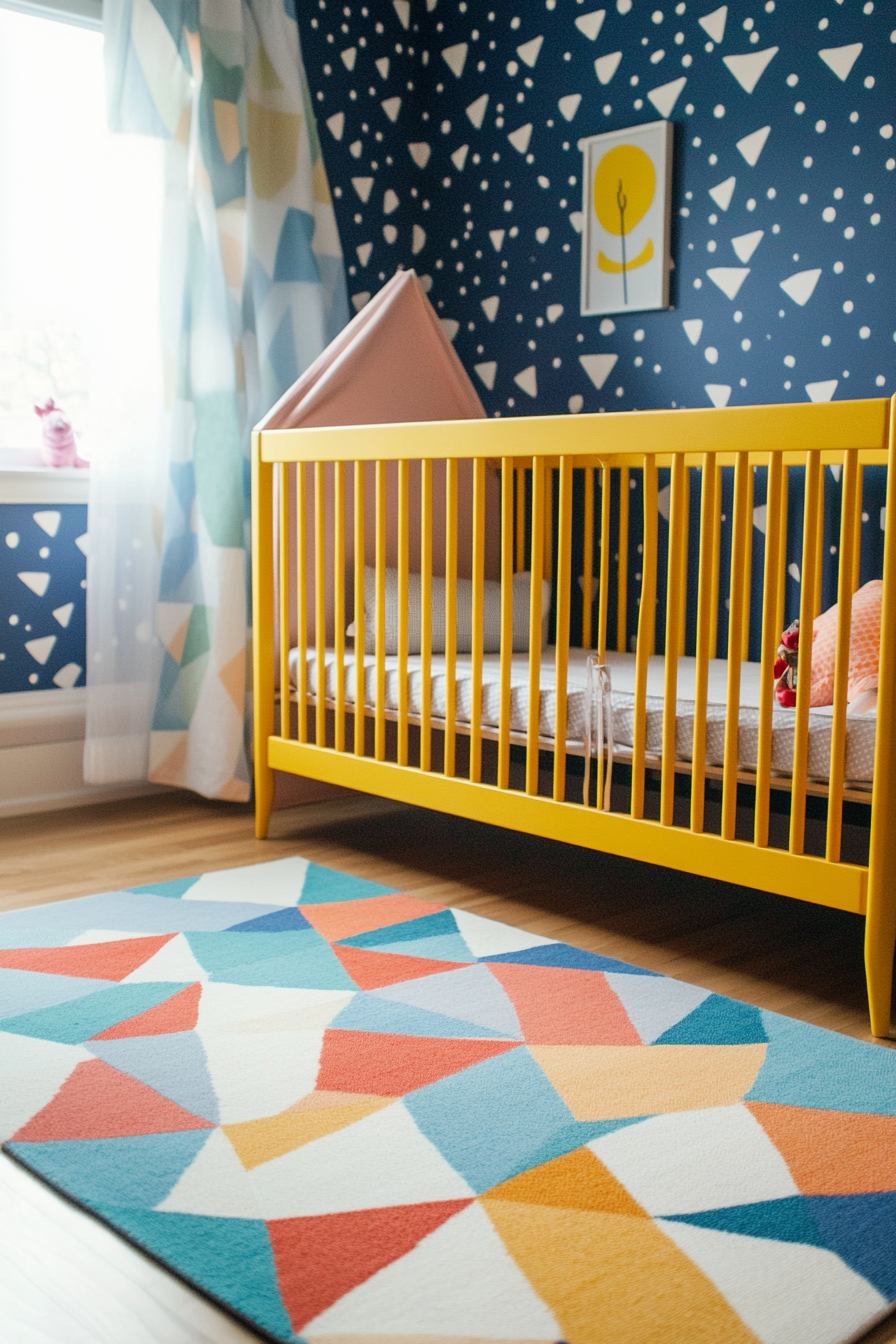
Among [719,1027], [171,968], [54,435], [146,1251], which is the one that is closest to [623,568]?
[719,1027]

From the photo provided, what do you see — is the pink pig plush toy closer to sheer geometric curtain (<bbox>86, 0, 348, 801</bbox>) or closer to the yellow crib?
sheer geometric curtain (<bbox>86, 0, 348, 801</bbox>)

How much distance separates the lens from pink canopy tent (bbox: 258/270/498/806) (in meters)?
2.67

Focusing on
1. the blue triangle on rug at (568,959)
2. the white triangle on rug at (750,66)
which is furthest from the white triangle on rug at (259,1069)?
the white triangle on rug at (750,66)

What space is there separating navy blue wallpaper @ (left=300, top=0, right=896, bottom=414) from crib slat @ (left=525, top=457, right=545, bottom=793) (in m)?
0.80

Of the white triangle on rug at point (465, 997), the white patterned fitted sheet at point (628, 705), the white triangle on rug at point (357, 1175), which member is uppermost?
the white patterned fitted sheet at point (628, 705)

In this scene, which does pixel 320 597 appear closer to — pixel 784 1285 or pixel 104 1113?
pixel 104 1113

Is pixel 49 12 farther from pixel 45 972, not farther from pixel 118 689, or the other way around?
pixel 45 972

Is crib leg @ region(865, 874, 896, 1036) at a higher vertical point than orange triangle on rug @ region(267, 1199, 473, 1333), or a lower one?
higher

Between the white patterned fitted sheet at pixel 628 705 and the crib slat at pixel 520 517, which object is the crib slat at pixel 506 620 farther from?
the crib slat at pixel 520 517

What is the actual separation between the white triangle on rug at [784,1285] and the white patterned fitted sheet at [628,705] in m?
0.68

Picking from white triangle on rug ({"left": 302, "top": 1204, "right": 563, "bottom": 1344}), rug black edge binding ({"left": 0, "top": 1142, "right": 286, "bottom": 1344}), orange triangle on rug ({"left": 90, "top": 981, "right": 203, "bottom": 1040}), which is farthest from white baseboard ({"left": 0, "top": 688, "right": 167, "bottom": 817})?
white triangle on rug ({"left": 302, "top": 1204, "right": 563, "bottom": 1344})

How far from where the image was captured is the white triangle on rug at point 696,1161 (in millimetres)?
1168

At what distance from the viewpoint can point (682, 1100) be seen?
4.48ft

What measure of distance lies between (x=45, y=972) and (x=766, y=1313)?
1.11 meters
